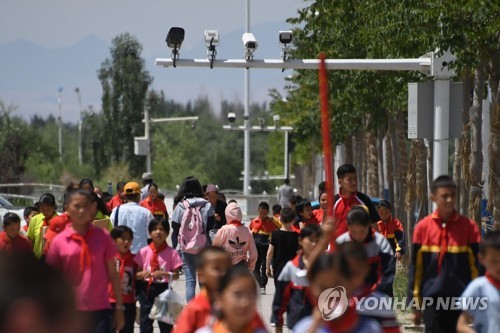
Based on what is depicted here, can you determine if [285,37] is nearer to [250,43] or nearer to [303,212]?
[250,43]

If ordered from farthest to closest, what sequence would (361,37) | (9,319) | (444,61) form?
1. (361,37)
2. (444,61)
3. (9,319)

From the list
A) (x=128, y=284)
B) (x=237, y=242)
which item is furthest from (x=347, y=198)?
(x=237, y=242)

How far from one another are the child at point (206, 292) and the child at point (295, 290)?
76.3 inches

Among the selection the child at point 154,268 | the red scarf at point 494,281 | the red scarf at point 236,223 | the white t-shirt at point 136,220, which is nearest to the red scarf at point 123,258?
the child at point 154,268

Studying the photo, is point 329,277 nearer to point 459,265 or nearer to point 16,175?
point 459,265

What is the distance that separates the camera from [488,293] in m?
7.30

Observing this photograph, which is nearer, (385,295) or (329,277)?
(329,277)

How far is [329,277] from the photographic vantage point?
20.8 ft

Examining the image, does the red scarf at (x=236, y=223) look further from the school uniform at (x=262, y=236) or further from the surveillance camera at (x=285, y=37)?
the surveillance camera at (x=285, y=37)

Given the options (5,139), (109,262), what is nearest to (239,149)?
(5,139)

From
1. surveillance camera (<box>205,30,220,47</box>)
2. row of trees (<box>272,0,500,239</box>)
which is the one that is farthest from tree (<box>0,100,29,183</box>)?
surveillance camera (<box>205,30,220,47</box>)

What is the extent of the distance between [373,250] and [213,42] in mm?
10238

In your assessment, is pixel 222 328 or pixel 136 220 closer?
pixel 222 328

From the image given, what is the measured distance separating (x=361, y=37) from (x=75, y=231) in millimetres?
12820
